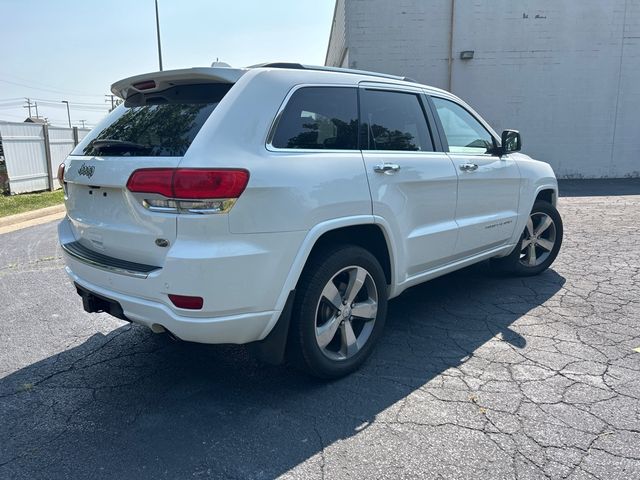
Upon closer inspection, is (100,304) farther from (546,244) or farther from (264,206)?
(546,244)

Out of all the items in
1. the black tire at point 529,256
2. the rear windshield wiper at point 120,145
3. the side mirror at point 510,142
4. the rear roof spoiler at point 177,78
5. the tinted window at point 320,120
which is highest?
the rear roof spoiler at point 177,78

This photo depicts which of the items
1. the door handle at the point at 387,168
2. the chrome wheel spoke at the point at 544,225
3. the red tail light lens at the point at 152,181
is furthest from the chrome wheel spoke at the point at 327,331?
the chrome wheel spoke at the point at 544,225

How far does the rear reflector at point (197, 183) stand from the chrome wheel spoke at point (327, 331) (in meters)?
1.09

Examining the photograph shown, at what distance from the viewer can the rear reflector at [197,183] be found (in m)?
2.44

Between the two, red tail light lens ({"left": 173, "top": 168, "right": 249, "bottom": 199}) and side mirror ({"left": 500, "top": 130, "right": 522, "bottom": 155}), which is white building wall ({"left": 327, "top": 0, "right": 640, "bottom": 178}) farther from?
red tail light lens ({"left": 173, "top": 168, "right": 249, "bottom": 199})

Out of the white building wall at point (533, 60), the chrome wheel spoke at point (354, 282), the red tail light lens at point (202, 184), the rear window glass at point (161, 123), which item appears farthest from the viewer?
the white building wall at point (533, 60)

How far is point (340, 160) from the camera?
3.02 m

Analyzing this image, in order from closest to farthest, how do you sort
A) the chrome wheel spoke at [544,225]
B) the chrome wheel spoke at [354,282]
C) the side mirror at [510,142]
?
the chrome wheel spoke at [354,282], the side mirror at [510,142], the chrome wheel spoke at [544,225]

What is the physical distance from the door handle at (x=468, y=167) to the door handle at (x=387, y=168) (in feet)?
3.04

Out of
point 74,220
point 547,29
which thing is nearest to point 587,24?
point 547,29

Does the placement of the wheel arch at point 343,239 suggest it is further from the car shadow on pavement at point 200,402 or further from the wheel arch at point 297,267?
the car shadow on pavement at point 200,402

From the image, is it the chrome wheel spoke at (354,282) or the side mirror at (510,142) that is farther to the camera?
the side mirror at (510,142)

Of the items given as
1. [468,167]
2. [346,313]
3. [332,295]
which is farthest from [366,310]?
[468,167]

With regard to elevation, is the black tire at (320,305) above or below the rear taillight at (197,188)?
below
